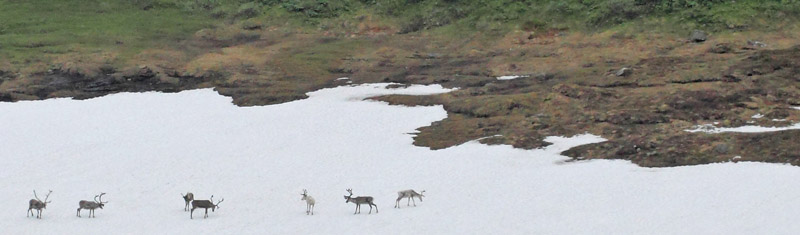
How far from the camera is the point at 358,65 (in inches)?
2704

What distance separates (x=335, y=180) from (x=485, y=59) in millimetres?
29904

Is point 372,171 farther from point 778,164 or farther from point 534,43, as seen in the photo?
point 534,43

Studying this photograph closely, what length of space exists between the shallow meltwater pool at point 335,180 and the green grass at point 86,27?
1865cm

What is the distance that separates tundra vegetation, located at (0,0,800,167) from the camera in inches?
1800

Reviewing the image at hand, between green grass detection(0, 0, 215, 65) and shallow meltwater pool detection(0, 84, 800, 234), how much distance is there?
61.2 feet

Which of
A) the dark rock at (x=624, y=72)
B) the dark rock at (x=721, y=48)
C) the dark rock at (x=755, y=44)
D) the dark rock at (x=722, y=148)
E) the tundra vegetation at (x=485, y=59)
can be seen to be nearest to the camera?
the dark rock at (x=722, y=148)

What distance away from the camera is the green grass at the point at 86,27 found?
244 feet

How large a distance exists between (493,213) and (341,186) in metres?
7.75

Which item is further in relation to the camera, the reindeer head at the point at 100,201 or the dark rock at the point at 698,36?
the dark rock at the point at 698,36

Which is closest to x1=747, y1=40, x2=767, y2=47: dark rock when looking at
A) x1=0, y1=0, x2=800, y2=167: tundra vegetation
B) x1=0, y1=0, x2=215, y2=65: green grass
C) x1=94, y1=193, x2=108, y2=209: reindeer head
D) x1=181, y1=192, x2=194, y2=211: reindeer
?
x1=0, y1=0, x2=800, y2=167: tundra vegetation

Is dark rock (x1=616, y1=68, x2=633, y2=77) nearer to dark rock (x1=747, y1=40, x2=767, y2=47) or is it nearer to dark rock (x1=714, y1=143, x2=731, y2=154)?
dark rock (x1=747, y1=40, x2=767, y2=47)

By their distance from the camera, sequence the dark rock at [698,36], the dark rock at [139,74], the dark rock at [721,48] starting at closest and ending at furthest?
the dark rock at [721,48] → the dark rock at [139,74] → the dark rock at [698,36]

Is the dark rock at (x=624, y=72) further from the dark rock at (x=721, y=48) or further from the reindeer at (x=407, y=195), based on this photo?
the reindeer at (x=407, y=195)

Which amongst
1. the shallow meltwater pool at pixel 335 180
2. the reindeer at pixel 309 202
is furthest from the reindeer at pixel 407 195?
the reindeer at pixel 309 202
